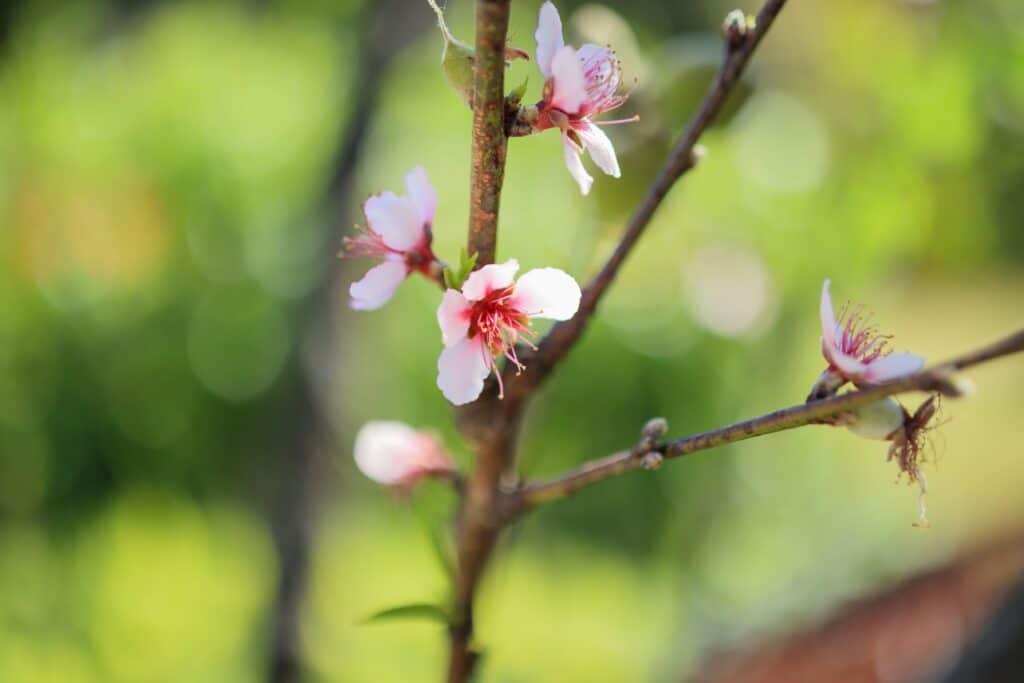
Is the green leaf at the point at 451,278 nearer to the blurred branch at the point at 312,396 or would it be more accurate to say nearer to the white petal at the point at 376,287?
the white petal at the point at 376,287

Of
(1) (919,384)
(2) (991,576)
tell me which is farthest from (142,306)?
(1) (919,384)

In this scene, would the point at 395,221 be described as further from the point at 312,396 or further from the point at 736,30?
the point at 312,396

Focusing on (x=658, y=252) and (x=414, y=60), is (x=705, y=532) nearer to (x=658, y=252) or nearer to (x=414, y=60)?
(x=658, y=252)

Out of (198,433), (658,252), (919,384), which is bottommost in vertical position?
(198,433)

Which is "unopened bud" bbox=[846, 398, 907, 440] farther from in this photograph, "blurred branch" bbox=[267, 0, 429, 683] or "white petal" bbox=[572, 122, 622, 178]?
"blurred branch" bbox=[267, 0, 429, 683]

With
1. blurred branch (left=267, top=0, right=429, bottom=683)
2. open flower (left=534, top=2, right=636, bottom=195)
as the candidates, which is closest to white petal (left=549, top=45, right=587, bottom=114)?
open flower (left=534, top=2, right=636, bottom=195)

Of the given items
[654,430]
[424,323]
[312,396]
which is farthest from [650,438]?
[424,323]
